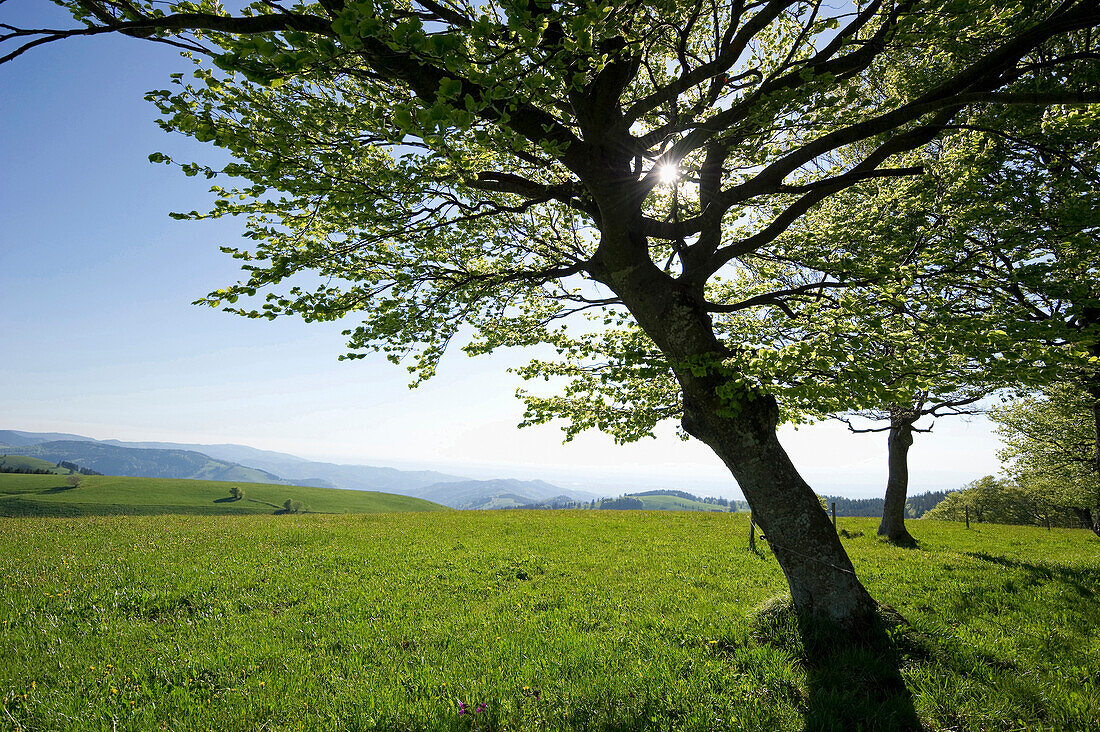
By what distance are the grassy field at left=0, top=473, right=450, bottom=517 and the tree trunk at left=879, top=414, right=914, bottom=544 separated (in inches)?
2090

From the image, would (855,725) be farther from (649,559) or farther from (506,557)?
(506,557)

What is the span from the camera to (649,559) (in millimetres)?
14391

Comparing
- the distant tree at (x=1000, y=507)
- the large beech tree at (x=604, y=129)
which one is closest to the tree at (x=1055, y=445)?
the distant tree at (x=1000, y=507)

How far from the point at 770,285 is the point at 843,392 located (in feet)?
18.4

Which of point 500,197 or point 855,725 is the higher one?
point 500,197

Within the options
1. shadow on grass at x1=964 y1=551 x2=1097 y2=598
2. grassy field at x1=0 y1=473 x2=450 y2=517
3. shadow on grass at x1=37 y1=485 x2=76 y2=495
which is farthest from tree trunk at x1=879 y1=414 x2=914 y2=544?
shadow on grass at x1=37 y1=485 x2=76 y2=495

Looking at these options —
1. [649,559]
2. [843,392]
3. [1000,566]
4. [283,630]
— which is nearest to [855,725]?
[843,392]

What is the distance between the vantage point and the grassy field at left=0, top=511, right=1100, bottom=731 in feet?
16.8

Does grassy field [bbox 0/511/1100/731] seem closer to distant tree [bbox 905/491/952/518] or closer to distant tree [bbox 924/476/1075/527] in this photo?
distant tree [bbox 924/476/1075/527]

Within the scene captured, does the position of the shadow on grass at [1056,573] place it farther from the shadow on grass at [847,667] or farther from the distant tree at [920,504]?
the distant tree at [920,504]

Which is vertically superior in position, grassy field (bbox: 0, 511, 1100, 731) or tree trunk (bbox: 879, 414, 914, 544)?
tree trunk (bbox: 879, 414, 914, 544)

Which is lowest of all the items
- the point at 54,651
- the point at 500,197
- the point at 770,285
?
the point at 54,651

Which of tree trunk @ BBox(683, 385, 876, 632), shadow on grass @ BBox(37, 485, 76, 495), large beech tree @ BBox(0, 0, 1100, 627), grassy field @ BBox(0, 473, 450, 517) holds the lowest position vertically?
shadow on grass @ BBox(37, 485, 76, 495)

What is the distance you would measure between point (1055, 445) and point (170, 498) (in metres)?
107
